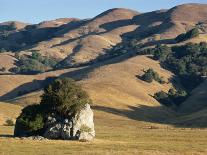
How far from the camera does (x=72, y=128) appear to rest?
74312 mm

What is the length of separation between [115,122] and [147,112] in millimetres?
36167

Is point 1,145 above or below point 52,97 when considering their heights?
below

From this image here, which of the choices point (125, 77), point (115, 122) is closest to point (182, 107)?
point (125, 77)

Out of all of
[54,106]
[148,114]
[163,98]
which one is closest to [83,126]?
[54,106]

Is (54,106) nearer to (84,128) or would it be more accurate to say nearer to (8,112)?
(84,128)

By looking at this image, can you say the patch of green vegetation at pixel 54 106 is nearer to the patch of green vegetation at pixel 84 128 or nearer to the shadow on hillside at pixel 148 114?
the patch of green vegetation at pixel 84 128

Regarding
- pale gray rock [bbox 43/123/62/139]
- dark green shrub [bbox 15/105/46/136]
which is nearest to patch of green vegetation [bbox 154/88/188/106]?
dark green shrub [bbox 15/105/46/136]

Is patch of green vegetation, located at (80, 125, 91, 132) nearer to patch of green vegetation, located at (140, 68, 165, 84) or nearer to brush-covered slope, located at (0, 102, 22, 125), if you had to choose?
brush-covered slope, located at (0, 102, 22, 125)

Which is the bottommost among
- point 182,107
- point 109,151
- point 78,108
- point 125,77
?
point 109,151

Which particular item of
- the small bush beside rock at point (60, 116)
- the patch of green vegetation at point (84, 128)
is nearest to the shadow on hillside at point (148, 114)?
the small bush beside rock at point (60, 116)

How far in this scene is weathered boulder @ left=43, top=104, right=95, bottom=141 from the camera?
7394cm

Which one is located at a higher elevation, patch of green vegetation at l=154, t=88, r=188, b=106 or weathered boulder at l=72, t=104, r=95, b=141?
patch of green vegetation at l=154, t=88, r=188, b=106

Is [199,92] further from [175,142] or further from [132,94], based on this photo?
[175,142]

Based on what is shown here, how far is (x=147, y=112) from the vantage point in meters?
154
